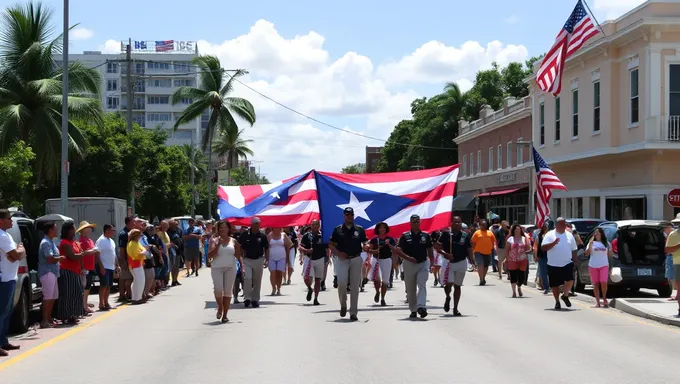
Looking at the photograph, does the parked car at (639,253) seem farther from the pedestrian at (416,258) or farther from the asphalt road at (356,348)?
the pedestrian at (416,258)

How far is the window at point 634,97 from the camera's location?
33.4m

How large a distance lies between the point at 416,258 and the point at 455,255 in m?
1.17

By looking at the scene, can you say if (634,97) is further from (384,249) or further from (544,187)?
(384,249)

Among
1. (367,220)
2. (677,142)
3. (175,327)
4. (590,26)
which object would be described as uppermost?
(590,26)

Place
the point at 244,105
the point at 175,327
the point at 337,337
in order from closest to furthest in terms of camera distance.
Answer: the point at 337,337 < the point at 175,327 < the point at 244,105

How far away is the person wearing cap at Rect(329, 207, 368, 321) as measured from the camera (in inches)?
618

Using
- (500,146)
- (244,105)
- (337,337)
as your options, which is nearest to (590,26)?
(337,337)

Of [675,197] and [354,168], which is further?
[354,168]

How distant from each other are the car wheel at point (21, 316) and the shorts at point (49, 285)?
341mm

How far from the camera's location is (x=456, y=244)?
16906mm

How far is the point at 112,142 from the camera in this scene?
138ft

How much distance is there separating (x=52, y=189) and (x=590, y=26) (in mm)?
24159

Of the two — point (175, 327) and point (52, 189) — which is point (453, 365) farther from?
point (52, 189)

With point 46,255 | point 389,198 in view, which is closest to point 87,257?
point 46,255
